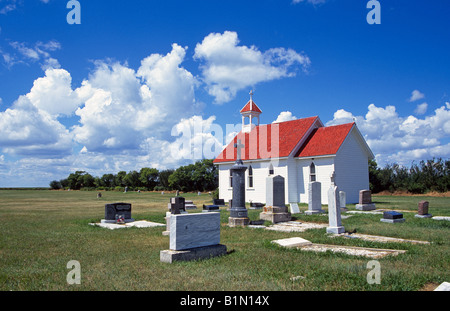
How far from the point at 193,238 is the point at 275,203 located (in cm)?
820

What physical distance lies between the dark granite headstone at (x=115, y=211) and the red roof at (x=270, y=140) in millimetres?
13479

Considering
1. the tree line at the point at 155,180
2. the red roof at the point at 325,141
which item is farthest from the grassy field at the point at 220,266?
the tree line at the point at 155,180

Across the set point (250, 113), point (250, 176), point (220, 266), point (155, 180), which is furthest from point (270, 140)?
point (155, 180)

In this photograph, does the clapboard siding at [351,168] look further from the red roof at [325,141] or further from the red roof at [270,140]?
the red roof at [270,140]

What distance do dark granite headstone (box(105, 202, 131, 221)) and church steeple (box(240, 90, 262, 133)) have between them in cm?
1884

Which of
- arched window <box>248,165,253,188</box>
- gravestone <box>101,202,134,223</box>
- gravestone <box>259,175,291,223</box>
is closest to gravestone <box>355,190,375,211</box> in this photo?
gravestone <box>259,175,291,223</box>

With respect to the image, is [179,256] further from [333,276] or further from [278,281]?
[333,276]

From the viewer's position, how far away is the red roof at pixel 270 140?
90.0 feet

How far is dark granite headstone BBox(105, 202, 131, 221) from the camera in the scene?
15.5 m

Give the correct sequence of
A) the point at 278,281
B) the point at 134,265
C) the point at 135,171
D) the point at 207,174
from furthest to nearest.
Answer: the point at 135,171 < the point at 207,174 < the point at 134,265 < the point at 278,281

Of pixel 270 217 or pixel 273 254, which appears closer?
pixel 273 254

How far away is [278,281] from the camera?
5.51 m
